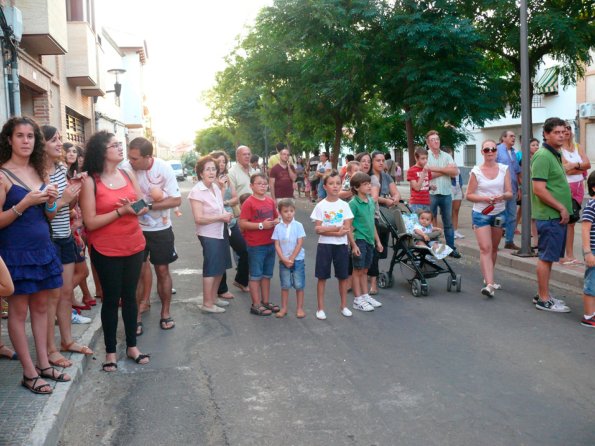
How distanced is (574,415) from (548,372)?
0.86 metres

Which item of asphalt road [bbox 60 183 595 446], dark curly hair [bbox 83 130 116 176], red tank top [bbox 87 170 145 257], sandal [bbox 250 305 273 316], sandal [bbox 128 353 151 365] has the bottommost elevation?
asphalt road [bbox 60 183 595 446]

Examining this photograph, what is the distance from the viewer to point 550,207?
6980 mm

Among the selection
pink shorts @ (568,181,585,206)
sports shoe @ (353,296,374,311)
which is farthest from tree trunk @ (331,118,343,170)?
sports shoe @ (353,296,374,311)

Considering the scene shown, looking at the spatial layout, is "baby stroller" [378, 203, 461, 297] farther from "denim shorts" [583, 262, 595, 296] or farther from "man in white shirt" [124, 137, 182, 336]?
"man in white shirt" [124, 137, 182, 336]

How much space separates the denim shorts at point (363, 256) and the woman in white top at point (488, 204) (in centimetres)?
134

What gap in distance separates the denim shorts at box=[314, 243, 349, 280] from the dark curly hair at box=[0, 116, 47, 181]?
313cm

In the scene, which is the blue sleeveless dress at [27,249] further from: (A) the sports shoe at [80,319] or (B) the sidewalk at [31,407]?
(A) the sports shoe at [80,319]

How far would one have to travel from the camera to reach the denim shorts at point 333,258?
6.93 m

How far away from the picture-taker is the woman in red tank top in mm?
5059

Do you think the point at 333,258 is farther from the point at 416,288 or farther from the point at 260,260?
the point at 416,288

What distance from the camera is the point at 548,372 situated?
5039mm

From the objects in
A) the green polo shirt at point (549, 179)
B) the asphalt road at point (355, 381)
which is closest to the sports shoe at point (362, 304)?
the asphalt road at point (355, 381)

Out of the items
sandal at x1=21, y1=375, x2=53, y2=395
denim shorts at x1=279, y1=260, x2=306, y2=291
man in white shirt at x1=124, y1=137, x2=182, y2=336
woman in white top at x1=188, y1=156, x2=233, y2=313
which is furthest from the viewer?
woman in white top at x1=188, y1=156, x2=233, y2=313

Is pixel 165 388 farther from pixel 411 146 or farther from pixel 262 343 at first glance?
pixel 411 146
